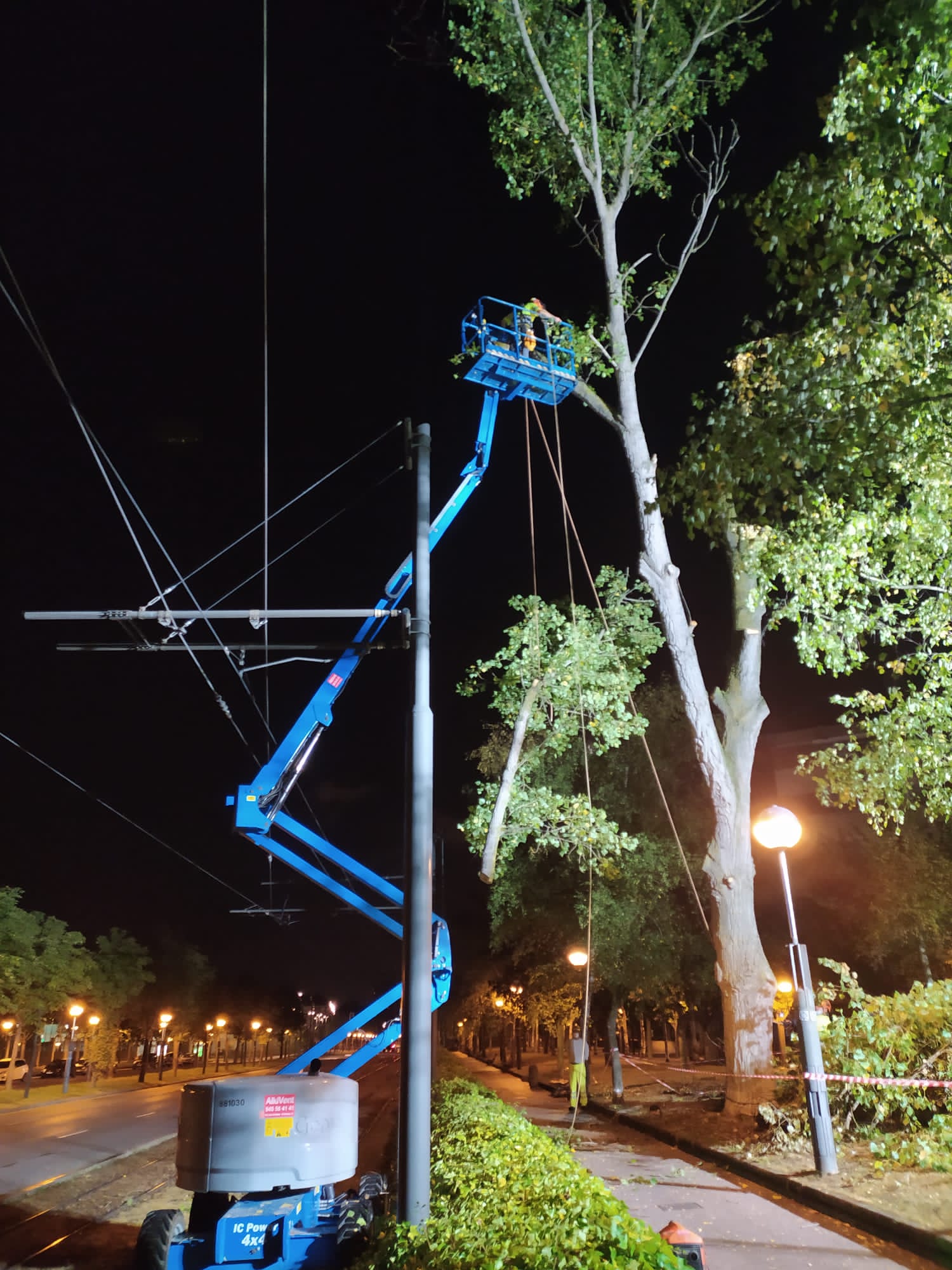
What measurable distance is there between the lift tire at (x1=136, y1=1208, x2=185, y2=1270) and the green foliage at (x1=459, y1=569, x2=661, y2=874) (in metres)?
9.40

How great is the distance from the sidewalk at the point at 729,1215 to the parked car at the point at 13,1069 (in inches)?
1274

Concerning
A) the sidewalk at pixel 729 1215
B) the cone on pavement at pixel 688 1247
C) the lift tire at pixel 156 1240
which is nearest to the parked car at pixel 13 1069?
the sidewalk at pixel 729 1215

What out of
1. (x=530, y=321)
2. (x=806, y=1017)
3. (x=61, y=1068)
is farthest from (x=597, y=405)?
(x=61, y=1068)

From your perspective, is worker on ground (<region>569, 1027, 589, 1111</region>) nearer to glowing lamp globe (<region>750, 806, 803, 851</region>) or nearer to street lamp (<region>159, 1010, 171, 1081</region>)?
glowing lamp globe (<region>750, 806, 803, 851</region>)

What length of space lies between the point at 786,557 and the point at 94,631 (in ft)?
56.3

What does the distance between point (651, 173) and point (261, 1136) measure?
630 inches

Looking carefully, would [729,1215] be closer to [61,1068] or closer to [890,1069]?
[890,1069]

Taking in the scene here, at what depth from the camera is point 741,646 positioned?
1498 centimetres

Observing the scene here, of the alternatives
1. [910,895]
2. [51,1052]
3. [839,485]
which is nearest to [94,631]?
[839,485]

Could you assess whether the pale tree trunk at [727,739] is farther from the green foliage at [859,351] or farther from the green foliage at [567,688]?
the green foliage at [859,351]

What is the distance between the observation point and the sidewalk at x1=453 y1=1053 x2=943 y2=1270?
282 inches

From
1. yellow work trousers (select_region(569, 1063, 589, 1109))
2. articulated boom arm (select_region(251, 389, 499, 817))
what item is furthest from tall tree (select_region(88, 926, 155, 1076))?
articulated boom arm (select_region(251, 389, 499, 817))

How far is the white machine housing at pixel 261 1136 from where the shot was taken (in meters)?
6.80

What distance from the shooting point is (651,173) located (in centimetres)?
1612
